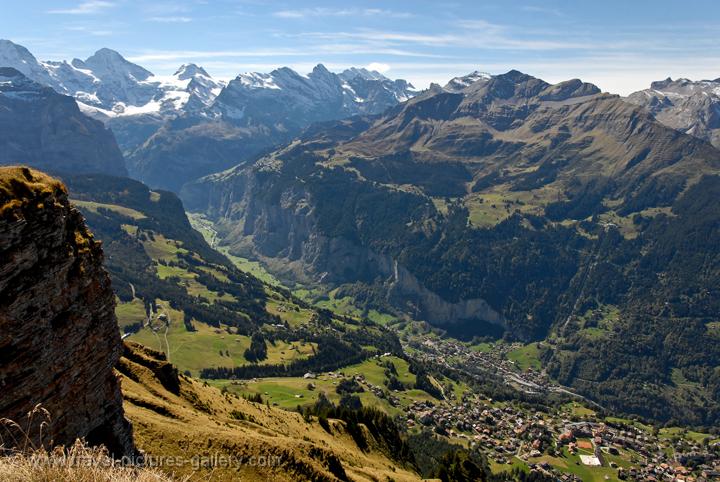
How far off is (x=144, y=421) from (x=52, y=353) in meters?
17.5

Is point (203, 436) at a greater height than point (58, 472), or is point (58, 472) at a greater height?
point (58, 472)

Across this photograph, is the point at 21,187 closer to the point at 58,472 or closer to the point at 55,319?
the point at 55,319

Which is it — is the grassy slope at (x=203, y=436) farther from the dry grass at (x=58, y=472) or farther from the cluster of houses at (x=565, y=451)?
the cluster of houses at (x=565, y=451)

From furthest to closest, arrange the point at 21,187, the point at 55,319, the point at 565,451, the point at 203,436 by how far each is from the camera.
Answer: the point at 565,451 < the point at 203,436 < the point at 55,319 < the point at 21,187

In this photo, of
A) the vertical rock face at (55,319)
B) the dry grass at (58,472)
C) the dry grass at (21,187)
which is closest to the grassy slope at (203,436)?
the vertical rock face at (55,319)

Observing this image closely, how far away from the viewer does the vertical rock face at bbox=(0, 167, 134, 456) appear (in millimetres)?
32062

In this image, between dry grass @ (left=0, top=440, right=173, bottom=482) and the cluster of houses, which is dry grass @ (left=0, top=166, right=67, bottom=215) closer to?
dry grass @ (left=0, top=440, right=173, bottom=482)

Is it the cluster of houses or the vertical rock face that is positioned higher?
the vertical rock face

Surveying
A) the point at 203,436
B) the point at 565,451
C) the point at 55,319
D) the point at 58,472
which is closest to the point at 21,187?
the point at 55,319

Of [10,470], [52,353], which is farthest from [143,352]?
[10,470]

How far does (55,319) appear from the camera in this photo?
35.7 m

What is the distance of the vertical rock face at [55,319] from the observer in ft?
105

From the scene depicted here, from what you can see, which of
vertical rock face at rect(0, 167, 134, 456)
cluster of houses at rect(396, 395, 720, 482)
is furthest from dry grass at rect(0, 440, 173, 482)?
cluster of houses at rect(396, 395, 720, 482)

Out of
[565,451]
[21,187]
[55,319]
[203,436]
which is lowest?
[565,451]
